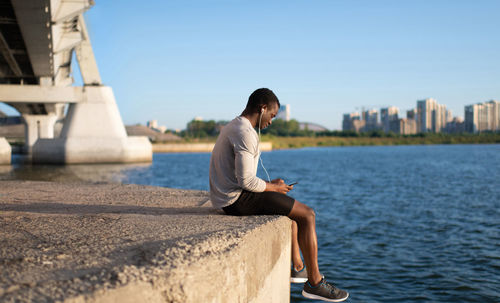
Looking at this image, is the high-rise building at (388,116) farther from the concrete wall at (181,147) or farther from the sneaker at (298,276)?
the sneaker at (298,276)

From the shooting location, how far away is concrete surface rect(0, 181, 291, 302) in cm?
221

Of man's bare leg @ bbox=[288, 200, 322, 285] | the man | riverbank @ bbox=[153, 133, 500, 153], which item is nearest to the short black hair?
the man

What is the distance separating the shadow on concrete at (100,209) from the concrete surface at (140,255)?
0.01m

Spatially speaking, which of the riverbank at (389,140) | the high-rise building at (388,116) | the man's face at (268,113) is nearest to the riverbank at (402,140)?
the riverbank at (389,140)

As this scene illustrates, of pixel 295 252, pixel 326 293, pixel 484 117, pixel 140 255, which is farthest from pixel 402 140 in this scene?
pixel 140 255

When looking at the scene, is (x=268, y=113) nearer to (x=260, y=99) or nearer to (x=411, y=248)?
(x=260, y=99)

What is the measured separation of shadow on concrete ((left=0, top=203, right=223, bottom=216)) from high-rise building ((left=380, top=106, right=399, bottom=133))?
188 meters

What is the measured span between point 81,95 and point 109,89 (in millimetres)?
2318

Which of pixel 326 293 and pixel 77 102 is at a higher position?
pixel 77 102

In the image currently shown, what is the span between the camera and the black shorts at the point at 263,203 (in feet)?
13.5

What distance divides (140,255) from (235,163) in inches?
52.6

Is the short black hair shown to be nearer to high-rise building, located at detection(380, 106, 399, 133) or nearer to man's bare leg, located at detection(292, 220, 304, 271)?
man's bare leg, located at detection(292, 220, 304, 271)

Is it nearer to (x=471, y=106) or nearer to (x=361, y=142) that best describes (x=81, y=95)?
(x=361, y=142)

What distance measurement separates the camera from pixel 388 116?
617ft
